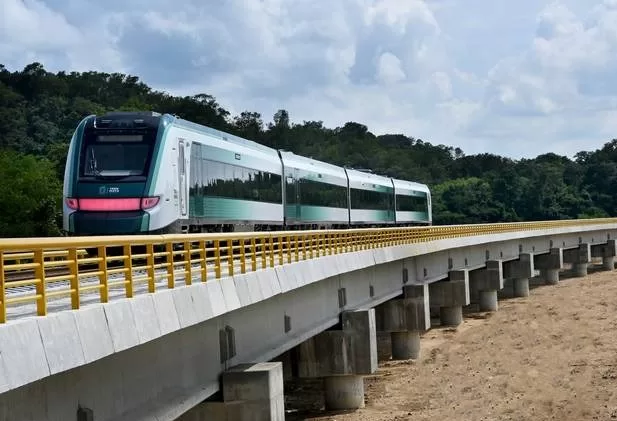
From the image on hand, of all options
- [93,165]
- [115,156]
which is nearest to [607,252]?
[115,156]

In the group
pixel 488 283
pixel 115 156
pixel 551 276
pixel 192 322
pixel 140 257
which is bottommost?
pixel 551 276

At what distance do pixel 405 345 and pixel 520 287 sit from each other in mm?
24570

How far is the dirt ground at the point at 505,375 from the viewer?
83.1 feet

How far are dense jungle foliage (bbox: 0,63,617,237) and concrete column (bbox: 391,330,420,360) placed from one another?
35739 millimetres

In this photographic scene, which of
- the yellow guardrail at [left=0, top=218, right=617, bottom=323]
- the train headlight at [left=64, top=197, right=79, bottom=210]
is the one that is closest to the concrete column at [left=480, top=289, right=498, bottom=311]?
the yellow guardrail at [left=0, top=218, right=617, bottom=323]

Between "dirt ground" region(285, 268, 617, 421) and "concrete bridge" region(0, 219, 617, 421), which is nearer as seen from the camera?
"concrete bridge" region(0, 219, 617, 421)

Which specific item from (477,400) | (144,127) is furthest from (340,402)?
(144,127)

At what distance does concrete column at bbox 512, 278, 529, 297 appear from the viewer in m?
57.6

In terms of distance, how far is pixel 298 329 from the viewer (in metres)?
20.6

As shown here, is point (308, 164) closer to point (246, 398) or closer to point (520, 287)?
point (520, 287)

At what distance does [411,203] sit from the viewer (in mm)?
57500

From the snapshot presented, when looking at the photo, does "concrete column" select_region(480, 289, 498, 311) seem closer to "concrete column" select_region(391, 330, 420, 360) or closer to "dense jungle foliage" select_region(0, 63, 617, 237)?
"concrete column" select_region(391, 330, 420, 360)

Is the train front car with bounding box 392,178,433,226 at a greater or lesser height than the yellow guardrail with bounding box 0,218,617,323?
greater

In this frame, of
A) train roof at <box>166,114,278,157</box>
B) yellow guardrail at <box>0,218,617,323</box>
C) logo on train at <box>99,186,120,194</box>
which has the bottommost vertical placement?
yellow guardrail at <box>0,218,617,323</box>
